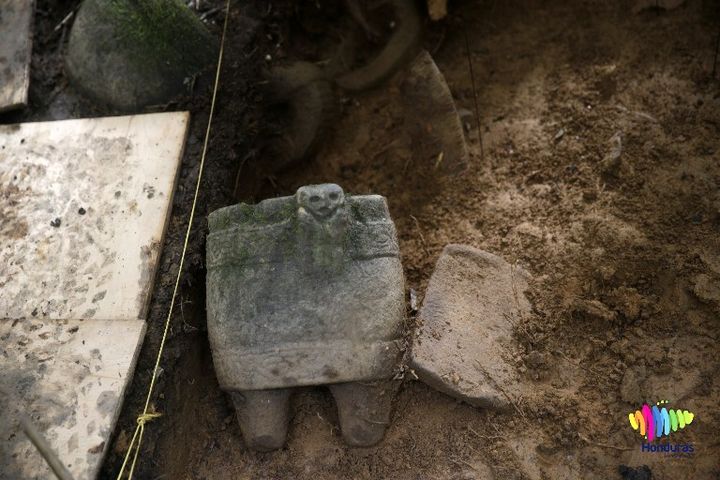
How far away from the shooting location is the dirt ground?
7.20ft

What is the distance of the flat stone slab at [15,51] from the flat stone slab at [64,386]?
1141mm

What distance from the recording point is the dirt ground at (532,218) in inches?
86.4

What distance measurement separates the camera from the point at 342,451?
A: 225cm

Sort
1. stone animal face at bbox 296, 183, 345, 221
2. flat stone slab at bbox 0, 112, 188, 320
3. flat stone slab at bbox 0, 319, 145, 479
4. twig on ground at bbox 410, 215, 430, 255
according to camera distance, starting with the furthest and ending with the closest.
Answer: twig on ground at bbox 410, 215, 430, 255, flat stone slab at bbox 0, 112, 188, 320, stone animal face at bbox 296, 183, 345, 221, flat stone slab at bbox 0, 319, 145, 479

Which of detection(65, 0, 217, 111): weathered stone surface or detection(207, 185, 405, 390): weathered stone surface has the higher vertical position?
detection(65, 0, 217, 111): weathered stone surface

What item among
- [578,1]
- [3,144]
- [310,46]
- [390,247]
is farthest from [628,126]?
[3,144]

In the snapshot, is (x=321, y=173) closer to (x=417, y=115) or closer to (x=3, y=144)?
(x=417, y=115)

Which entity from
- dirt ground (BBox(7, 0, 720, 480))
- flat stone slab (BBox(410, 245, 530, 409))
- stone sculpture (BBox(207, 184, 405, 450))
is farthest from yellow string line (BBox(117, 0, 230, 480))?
flat stone slab (BBox(410, 245, 530, 409))

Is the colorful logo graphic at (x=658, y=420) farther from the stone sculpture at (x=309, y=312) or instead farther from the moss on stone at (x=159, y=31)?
the moss on stone at (x=159, y=31)

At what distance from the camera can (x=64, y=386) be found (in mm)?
2166

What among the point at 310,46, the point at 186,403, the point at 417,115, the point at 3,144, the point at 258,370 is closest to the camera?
the point at 258,370

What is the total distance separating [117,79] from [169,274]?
100cm

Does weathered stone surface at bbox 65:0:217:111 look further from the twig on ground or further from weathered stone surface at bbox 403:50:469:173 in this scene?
the twig on ground

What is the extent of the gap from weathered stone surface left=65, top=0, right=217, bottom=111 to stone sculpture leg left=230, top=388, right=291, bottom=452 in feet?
4.55
